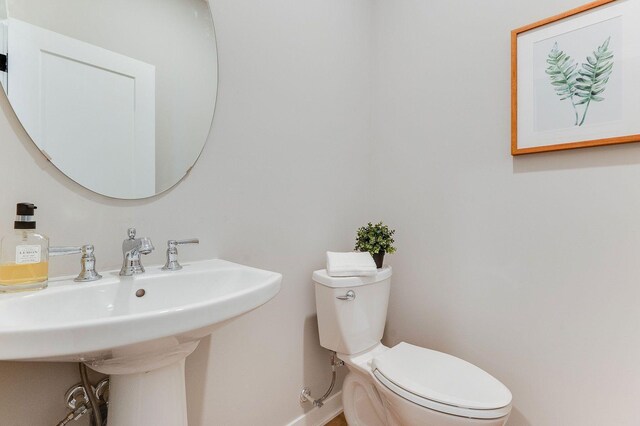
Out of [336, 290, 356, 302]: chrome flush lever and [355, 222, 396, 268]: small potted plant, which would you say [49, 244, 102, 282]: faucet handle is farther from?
[355, 222, 396, 268]: small potted plant

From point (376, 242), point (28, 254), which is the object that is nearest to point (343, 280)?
point (376, 242)

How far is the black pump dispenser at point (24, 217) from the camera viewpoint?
2.17 ft

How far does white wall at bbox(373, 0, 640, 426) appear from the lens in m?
1.05

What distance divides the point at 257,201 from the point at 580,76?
4.14 ft

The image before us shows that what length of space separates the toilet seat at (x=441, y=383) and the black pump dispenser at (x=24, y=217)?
1087 mm

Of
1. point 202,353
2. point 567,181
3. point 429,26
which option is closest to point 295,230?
point 202,353

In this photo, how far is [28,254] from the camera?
0.66 meters

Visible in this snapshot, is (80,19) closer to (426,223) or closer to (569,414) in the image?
(426,223)

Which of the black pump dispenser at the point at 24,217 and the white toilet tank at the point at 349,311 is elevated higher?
the black pump dispenser at the point at 24,217

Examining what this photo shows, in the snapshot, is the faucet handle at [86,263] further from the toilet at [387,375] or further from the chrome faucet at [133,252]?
the toilet at [387,375]

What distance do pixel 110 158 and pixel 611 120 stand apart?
160 cm

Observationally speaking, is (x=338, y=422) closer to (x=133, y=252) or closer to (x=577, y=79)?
(x=133, y=252)

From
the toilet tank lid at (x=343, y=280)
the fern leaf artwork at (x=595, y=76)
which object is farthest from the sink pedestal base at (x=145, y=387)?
the fern leaf artwork at (x=595, y=76)

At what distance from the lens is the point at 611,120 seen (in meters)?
1.03
